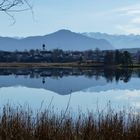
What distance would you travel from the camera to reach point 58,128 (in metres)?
7.61

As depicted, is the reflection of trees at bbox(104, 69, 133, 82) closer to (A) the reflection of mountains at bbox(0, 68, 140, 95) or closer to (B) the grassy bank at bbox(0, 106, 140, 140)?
(A) the reflection of mountains at bbox(0, 68, 140, 95)

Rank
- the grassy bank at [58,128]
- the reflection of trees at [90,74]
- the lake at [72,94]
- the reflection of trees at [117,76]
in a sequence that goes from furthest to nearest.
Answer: the reflection of trees at [90,74]
the reflection of trees at [117,76]
the lake at [72,94]
the grassy bank at [58,128]

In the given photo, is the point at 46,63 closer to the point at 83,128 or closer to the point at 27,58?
the point at 27,58

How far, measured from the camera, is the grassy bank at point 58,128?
7363 millimetres

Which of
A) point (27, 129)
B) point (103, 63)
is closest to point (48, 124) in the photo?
point (27, 129)

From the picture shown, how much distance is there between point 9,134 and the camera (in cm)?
717

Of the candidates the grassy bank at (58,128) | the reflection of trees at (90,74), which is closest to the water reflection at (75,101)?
the grassy bank at (58,128)

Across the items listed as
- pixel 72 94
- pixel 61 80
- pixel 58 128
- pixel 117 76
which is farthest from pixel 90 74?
pixel 58 128

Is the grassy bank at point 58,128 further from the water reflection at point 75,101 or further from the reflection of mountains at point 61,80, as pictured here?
the reflection of mountains at point 61,80

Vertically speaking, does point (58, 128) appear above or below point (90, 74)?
above

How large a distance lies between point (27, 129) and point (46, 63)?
72549mm

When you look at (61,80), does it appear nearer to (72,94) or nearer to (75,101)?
(72,94)

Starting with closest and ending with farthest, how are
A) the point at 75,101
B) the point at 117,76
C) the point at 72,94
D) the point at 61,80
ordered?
1. the point at 75,101
2. the point at 72,94
3. the point at 61,80
4. the point at 117,76

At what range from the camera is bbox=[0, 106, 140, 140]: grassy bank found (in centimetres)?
736
